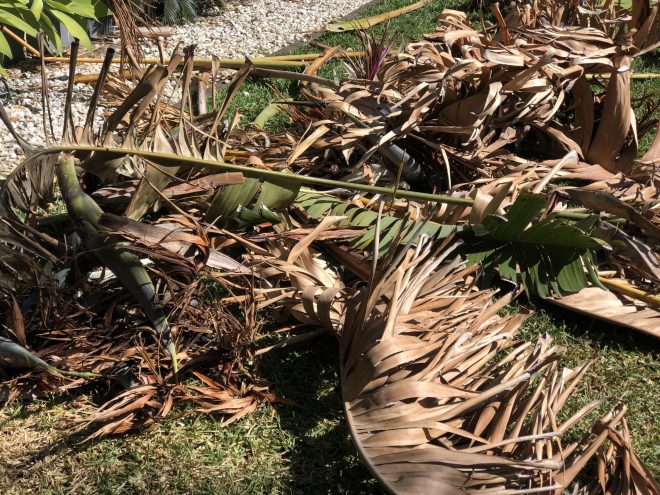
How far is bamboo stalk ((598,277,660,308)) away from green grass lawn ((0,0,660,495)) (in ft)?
0.61

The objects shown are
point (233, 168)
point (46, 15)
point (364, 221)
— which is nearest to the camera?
point (233, 168)

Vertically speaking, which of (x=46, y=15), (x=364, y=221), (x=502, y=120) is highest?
(x=46, y=15)

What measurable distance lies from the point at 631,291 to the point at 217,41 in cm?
473

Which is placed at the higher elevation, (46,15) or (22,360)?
(46,15)

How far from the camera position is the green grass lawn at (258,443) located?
251 centimetres

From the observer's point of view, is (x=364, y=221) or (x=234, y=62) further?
(x=234, y=62)

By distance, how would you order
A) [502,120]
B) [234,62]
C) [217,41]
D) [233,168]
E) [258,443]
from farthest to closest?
[217,41] < [234,62] < [502,120] < [233,168] < [258,443]

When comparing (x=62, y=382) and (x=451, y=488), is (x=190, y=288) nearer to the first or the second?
(x=62, y=382)

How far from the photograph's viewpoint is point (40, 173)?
2932mm

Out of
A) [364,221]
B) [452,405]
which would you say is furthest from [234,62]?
[452,405]

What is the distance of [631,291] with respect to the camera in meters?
3.27

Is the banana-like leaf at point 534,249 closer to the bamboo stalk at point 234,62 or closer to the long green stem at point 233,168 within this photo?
the long green stem at point 233,168

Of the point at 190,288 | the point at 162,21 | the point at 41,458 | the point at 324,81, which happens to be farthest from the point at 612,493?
the point at 162,21

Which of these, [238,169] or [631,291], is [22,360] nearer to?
[238,169]
